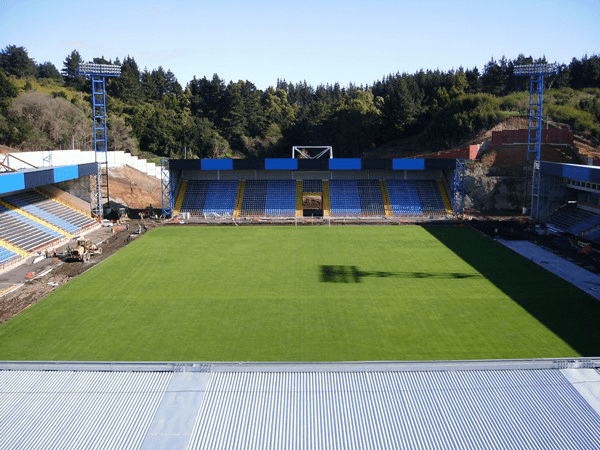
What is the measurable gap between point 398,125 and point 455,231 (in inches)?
1304

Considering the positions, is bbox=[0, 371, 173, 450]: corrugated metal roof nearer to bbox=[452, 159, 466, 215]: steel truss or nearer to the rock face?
bbox=[452, 159, 466, 215]: steel truss

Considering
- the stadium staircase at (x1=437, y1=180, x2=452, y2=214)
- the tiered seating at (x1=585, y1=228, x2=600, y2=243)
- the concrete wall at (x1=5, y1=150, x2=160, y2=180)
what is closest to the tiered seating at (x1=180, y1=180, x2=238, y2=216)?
the concrete wall at (x1=5, y1=150, x2=160, y2=180)

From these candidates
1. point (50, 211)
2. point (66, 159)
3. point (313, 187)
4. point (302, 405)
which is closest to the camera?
point (302, 405)

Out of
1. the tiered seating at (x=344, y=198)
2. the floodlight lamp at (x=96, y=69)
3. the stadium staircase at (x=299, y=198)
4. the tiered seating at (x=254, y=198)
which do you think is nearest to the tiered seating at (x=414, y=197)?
the tiered seating at (x=344, y=198)

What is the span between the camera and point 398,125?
6494cm

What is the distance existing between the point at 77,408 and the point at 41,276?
1626 cm

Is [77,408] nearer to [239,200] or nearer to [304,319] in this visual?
[304,319]

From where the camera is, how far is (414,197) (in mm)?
40781

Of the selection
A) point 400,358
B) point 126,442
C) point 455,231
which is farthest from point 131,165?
point 126,442

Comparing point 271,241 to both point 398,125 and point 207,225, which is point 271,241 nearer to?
point 207,225

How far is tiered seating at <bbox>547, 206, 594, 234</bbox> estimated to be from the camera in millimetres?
32812

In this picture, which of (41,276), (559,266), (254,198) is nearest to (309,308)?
(41,276)

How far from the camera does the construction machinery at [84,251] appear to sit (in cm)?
2662

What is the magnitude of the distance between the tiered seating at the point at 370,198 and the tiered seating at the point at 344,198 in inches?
12.4
